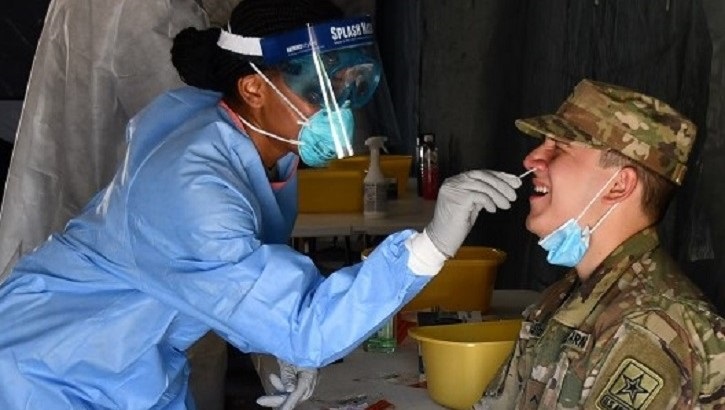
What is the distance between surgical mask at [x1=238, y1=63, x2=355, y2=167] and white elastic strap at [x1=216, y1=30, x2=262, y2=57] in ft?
0.10

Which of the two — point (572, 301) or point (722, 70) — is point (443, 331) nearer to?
point (572, 301)

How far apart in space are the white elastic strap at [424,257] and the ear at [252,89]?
48cm

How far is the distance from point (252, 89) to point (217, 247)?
41 cm

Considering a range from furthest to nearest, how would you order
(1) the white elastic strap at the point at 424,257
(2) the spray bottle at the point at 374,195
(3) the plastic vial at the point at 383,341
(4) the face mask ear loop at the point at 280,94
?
(2) the spray bottle at the point at 374,195, (3) the plastic vial at the point at 383,341, (4) the face mask ear loop at the point at 280,94, (1) the white elastic strap at the point at 424,257

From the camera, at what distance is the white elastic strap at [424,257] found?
1.82 m

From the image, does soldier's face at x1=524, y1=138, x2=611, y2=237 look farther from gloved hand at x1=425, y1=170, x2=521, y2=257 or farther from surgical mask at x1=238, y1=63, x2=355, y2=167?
surgical mask at x1=238, y1=63, x2=355, y2=167

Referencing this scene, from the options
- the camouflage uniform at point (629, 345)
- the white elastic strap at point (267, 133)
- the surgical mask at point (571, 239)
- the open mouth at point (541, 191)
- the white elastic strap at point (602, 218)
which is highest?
the white elastic strap at point (267, 133)

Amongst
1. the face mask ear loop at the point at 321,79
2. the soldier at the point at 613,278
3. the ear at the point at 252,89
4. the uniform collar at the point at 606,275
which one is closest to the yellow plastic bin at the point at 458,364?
the soldier at the point at 613,278

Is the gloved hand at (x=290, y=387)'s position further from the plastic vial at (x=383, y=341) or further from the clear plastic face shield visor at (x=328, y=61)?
the clear plastic face shield visor at (x=328, y=61)

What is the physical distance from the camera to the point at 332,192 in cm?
415

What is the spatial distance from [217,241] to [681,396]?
0.83 meters

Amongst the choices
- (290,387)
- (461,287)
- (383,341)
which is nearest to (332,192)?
(461,287)

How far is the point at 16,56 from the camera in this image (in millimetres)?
5461

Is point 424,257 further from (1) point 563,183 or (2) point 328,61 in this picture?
(2) point 328,61
